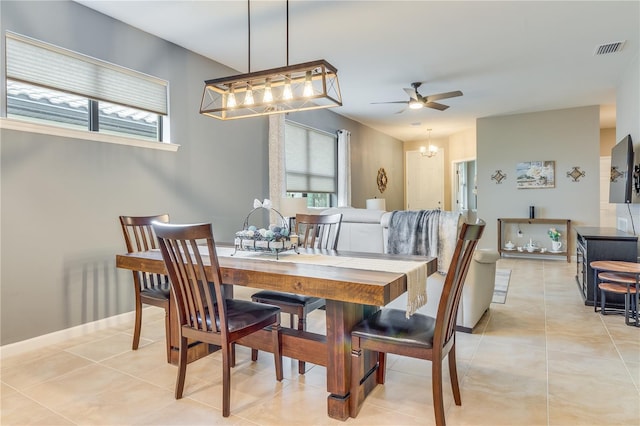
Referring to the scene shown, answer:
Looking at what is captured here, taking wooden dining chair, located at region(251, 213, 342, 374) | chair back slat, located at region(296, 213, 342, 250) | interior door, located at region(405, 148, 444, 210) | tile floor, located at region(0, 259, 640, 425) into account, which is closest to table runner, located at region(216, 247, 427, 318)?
wooden dining chair, located at region(251, 213, 342, 374)

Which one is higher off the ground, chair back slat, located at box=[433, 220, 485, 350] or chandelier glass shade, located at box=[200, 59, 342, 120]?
chandelier glass shade, located at box=[200, 59, 342, 120]

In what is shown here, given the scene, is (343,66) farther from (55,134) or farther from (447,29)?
(55,134)

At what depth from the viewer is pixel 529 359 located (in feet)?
8.62

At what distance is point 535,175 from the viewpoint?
A: 730cm

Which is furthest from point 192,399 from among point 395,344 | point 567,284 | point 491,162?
point 491,162

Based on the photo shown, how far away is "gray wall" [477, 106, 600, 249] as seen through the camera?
22.6 feet

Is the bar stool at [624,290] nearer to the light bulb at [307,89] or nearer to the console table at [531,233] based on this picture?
the light bulb at [307,89]

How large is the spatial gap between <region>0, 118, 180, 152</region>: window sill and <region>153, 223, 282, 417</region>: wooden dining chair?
1727 millimetres

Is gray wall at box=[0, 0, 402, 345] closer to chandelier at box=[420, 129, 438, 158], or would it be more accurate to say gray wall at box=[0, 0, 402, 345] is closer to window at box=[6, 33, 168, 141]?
window at box=[6, 33, 168, 141]

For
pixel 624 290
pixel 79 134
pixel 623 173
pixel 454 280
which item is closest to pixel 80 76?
pixel 79 134

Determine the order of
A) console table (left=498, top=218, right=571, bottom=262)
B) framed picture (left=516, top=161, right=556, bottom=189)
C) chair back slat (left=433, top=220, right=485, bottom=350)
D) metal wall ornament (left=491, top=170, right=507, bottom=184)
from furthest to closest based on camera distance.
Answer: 1. metal wall ornament (left=491, top=170, right=507, bottom=184)
2. framed picture (left=516, top=161, right=556, bottom=189)
3. console table (left=498, top=218, right=571, bottom=262)
4. chair back slat (left=433, top=220, right=485, bottom=350)

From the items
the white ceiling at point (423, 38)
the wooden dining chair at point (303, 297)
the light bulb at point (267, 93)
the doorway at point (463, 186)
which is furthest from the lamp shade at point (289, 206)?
the doorway at point (463, 186)

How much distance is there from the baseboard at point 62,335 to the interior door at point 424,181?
26.2 feet

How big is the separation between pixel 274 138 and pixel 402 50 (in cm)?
201
